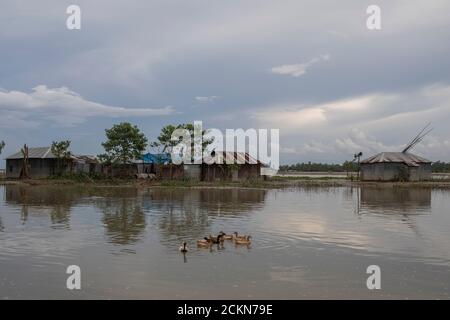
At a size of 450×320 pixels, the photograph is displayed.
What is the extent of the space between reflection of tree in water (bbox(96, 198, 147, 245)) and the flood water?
0.07m

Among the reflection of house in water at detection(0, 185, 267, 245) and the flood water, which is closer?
the flood water

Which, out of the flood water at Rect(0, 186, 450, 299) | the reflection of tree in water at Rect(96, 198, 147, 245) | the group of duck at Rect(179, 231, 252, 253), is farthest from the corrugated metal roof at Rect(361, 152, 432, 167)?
the group of duck at Rect(179, 231, 252, 253)

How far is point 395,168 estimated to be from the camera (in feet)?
185

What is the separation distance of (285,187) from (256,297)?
39.3 metres

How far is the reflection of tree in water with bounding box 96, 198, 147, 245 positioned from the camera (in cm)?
1736

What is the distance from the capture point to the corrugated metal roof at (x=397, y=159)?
184 feet

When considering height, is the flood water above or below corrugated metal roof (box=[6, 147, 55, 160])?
below

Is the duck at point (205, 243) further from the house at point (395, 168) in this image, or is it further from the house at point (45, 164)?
the house at point (395, 168)

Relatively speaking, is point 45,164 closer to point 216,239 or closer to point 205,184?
point 205,184

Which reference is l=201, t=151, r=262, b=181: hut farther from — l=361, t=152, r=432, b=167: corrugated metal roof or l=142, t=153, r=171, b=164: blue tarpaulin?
l=361, t=152, r=432, b=167: corrugated metal roof
